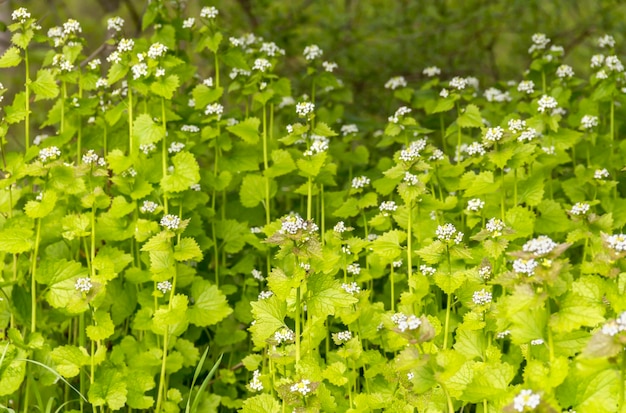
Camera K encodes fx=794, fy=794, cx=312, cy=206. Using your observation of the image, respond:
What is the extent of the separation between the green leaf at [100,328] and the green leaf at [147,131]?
0.66m

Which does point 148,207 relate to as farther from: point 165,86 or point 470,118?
point 470,118

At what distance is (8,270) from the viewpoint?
9.91 ft

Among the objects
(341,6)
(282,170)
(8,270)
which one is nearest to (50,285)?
(8,270)

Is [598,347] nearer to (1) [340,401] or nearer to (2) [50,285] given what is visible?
(1) [340,401]

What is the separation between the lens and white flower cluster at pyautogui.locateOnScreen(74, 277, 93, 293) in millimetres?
2621

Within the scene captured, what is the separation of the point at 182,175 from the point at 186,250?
1.24 feet

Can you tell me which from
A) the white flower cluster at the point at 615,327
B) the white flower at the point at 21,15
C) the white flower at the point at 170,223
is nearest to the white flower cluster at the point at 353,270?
the white flower at the point at 170,223

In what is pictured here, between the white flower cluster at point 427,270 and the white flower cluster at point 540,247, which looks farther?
the white flower cluster at point 427,270

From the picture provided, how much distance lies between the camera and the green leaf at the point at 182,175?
2.89m

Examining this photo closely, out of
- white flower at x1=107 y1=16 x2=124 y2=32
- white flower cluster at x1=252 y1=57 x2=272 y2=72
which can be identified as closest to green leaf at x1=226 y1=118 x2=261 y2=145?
white flower cluster at x1=252 y1=57 x2=272 y2=72

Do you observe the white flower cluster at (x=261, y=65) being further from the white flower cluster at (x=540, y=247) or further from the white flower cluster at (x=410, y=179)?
the white flower cluster at (x=540, y=247)

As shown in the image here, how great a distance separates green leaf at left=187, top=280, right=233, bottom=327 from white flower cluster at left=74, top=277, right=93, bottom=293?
1.29ft

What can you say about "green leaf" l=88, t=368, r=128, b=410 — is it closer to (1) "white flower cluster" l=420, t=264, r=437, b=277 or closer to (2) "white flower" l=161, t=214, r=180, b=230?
(2) "white flower" l=161, t=214, r=180, b=230

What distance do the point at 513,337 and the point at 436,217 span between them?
1123mm
